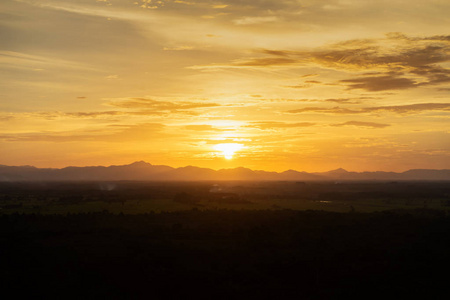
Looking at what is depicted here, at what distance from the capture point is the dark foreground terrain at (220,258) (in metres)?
33.6

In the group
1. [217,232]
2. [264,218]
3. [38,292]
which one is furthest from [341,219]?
[38,292]

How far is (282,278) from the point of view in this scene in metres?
36.9

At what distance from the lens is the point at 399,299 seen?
1253 inches

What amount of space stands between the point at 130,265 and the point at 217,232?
760 inches

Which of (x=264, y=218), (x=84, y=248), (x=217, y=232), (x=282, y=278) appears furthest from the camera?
(x=264, y=218)

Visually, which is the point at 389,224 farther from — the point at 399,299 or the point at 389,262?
the point at 399,299

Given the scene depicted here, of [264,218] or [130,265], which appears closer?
[130,265]

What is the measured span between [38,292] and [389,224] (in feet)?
166

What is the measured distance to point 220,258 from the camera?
4297cm

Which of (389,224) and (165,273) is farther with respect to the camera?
(389,224)

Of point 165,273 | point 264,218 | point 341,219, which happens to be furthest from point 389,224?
point 165,273

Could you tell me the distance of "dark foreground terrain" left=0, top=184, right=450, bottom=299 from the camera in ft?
110

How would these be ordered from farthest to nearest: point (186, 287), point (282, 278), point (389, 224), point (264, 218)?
point (264, 218) < point (389, 224) < point (282, 278) < point (186, 287)

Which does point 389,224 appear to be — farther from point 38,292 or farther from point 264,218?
point 38,292
